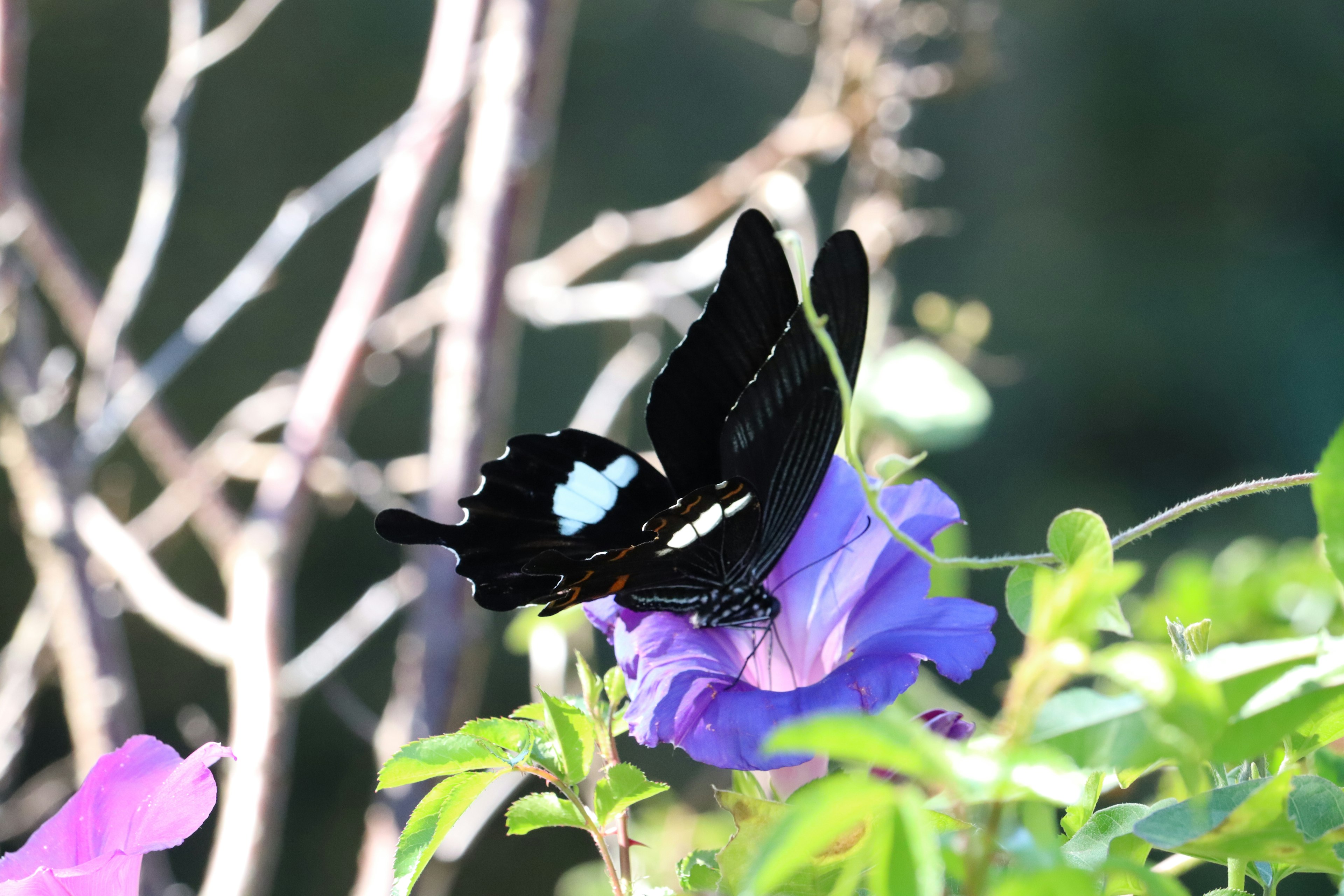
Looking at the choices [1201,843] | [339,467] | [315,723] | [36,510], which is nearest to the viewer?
[1201,843]

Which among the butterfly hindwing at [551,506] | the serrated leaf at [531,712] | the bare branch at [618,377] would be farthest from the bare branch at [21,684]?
the serrated leaf at [531,712]

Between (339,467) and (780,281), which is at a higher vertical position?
(339,467)

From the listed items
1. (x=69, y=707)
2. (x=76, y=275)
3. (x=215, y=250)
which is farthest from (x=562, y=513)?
(x=215, y=250)

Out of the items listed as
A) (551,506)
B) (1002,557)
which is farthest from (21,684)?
(1002,557)

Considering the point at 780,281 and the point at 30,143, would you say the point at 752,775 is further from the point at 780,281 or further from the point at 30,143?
the point at 30,143

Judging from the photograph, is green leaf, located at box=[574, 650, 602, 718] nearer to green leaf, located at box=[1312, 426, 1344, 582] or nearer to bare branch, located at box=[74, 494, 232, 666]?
green leaf, located at box=[1312, 426, 1344, 582]

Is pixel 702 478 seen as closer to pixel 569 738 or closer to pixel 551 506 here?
pixel 551 506
